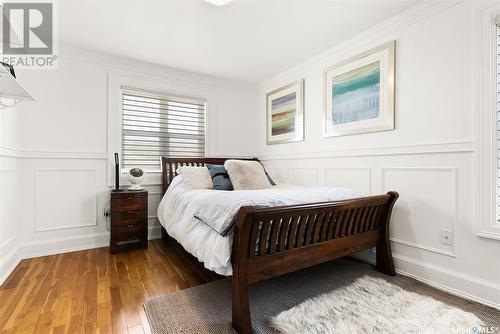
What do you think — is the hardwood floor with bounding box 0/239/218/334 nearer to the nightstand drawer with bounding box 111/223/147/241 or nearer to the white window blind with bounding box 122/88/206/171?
the nightstand drawer with bounding box 111/223/147/241

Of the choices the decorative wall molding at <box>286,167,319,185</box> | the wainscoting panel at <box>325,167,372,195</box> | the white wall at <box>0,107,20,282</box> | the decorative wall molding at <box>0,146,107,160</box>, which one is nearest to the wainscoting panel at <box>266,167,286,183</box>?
→ the decorative wall molding at <box>286,167,319,185</box>

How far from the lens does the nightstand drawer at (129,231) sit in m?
2.67

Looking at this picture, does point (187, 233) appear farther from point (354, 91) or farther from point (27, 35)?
point (27, 35)

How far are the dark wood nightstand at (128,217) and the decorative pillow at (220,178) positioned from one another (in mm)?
824

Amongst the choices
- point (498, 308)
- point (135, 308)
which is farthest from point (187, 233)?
point (498, 308)

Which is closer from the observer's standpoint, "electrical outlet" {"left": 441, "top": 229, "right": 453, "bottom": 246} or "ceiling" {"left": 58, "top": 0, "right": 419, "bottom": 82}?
"electrical outlet" {"left": 441, "top": 229, "right": 453, "bottom": 246}

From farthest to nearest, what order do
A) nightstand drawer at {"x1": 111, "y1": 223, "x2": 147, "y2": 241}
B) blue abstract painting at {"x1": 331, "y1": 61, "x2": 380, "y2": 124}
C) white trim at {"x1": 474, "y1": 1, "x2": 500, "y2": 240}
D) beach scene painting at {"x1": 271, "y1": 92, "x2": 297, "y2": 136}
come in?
beach scene painting at {"x1": 271, "y1": 92, "x2": 297, "y2": 136} → nightstand drawer at {"x1": 111, "y1": 223, "x2": 147, "y2": 241} → blue abstract painting at {"x1": 331, "y1": 61, "x2": 380, "y2": 124} → white trim at {"x1": 474, "y1": 1, "x2": 500, "y2": 240}

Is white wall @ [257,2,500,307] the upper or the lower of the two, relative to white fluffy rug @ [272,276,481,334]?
upper

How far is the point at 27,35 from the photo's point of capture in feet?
7.47

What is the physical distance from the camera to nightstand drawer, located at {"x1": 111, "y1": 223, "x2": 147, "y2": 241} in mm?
2670

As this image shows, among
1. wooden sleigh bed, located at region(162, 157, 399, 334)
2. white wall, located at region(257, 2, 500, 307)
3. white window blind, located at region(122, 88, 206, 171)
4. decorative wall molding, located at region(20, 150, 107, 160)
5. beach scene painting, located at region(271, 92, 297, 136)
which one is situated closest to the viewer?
wooden sleigh bed, located at region(162, 157, 399, 334)

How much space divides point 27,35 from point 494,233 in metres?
4.14

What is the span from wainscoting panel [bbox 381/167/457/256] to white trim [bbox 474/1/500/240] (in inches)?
6.4

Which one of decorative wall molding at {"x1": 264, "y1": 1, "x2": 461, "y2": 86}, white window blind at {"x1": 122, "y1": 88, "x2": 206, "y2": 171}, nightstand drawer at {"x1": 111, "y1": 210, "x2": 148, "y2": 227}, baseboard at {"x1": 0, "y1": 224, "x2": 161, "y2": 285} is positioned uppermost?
decorative wall molding at {"x1": 264, "y1": 1, "x2": 461, "y2": 86}
